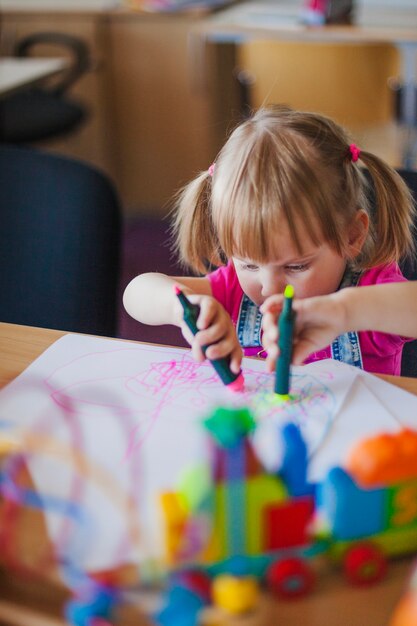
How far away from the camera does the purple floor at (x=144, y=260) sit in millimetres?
2133

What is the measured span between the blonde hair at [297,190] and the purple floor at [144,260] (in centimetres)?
110

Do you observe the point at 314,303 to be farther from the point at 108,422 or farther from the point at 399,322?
the point at 108,422

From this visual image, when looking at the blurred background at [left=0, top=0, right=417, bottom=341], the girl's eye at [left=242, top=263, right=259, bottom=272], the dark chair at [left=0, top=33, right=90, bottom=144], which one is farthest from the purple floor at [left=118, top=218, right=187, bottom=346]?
the girl's eye at [left=242, top=263, right=259, bottom=272]

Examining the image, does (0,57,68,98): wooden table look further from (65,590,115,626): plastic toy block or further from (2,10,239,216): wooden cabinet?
(65,590,115,626): plastic toy block

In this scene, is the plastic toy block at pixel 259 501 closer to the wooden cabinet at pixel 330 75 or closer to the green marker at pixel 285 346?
the green marker at pixel 285 346

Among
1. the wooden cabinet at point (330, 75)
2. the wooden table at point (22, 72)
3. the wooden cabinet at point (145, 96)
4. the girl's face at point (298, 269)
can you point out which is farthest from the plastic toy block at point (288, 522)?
the wooden cabinet at point (330, 75)

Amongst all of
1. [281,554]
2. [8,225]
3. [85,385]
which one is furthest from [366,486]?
[8,225]

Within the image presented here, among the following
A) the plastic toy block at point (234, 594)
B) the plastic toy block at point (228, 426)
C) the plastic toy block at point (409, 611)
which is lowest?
the plastic toy block at point (234, 594)

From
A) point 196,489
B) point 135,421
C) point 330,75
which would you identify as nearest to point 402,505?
point 196,489

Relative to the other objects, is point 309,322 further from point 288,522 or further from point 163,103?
point 163,103

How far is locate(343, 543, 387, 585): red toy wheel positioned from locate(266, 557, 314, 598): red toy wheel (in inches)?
1.2

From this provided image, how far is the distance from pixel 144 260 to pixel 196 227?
5.45 feet

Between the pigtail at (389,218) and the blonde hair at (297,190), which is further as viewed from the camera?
the pigtail at (389,218)

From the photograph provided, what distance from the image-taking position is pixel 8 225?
1.11 meters
